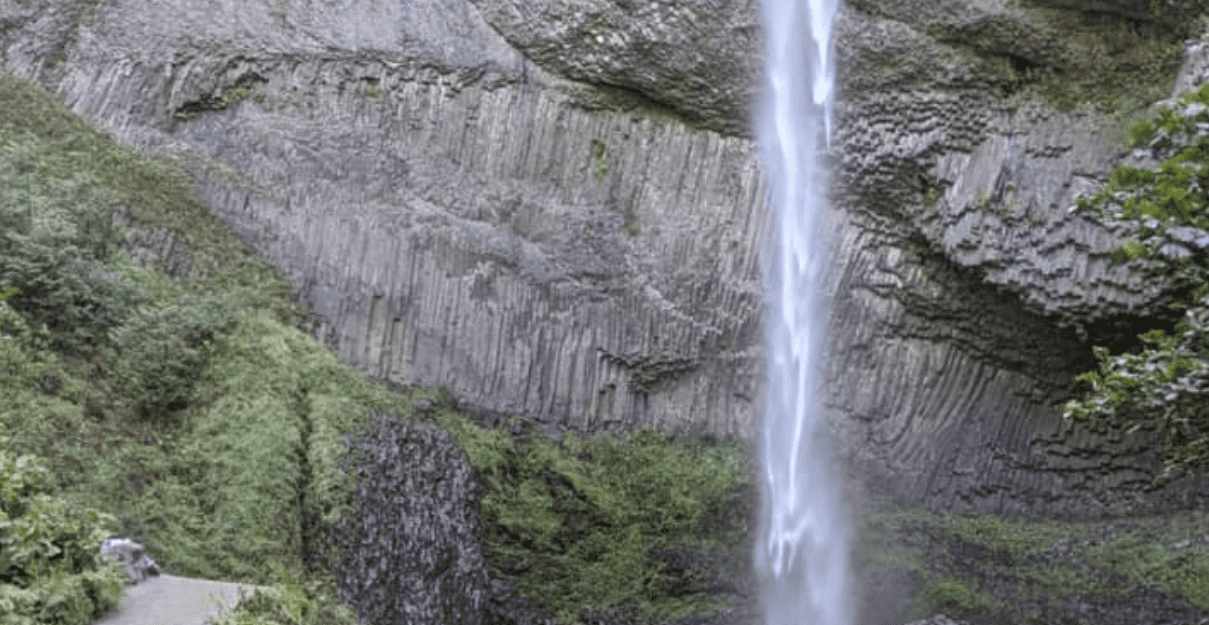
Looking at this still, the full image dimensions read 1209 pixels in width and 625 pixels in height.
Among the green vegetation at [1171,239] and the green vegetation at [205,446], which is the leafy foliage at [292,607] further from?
the green vegetation at [1171,239]

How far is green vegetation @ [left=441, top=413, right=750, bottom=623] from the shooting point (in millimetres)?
11719

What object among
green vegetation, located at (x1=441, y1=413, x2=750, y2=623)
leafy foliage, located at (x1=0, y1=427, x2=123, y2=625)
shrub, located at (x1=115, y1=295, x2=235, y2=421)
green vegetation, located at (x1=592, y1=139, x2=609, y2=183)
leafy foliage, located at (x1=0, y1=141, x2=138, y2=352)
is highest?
green vegetation, located at (x1=592, y1=139, x2=609, y2=183)

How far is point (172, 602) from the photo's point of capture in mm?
6598

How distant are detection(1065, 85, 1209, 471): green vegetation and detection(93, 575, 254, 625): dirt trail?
5.33 m

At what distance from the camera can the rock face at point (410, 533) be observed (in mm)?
9875

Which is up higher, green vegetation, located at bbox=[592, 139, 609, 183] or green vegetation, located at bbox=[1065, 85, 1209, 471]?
green vegetation, located at bbox=[592, 139, 609, 183]

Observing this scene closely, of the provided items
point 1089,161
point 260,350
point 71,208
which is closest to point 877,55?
point 1089,161

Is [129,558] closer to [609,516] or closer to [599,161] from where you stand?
[609,516]

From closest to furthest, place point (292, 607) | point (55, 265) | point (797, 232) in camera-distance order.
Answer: point (292, 607) < point (55, 265) < point (797, 232)

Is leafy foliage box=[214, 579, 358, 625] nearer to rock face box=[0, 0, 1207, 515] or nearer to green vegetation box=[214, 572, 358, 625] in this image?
green vegetation box=[214, 572, 358, 625]

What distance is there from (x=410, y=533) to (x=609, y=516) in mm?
3305

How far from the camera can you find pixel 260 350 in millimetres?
11836

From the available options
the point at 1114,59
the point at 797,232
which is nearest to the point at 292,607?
the point at 797,232

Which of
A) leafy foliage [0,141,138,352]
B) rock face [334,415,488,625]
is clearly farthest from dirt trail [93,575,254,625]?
leafy foliage [0,141,138,352]
